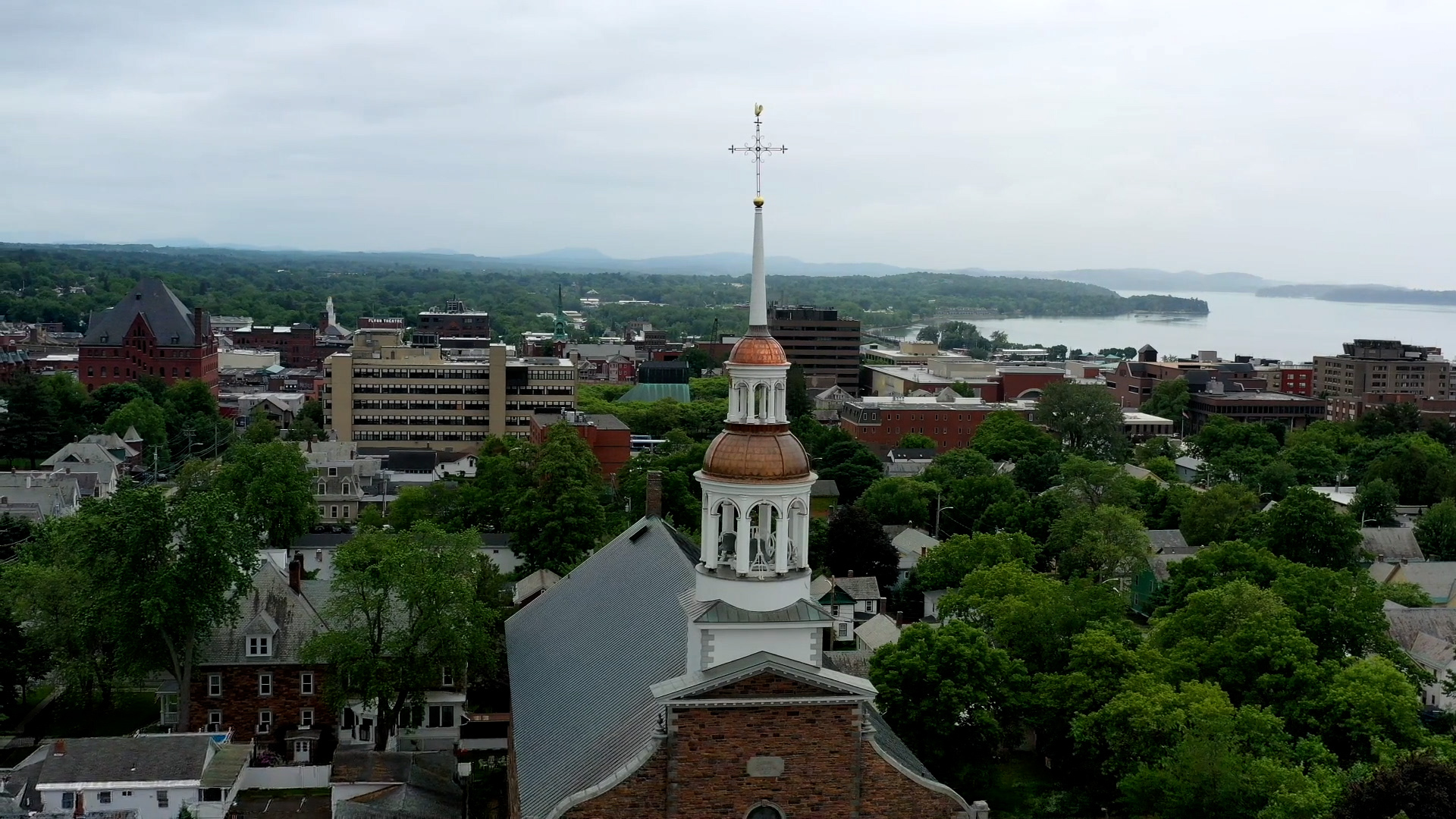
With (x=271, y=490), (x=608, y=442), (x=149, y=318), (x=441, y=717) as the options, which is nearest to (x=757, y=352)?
(x=441, y=717)

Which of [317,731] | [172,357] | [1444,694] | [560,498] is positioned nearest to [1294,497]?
[1444,694]

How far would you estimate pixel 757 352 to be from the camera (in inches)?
986

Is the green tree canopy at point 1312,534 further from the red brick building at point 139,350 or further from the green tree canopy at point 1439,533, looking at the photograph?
the red brick building at point 139,350

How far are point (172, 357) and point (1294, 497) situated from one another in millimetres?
111364

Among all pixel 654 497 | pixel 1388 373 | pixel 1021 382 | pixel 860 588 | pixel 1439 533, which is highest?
pixel 654 497

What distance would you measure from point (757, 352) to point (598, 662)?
8.89 meters

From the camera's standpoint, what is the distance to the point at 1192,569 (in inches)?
2159

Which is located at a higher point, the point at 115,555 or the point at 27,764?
the point at 115,555

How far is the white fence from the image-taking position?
38406 millimetres

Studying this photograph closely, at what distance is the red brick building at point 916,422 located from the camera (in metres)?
119

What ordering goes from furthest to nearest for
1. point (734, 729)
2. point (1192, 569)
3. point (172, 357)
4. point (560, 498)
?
1. point (172, 357)
2. point (560, 498)
3. point (1192, 569)
4. point (734, 729)

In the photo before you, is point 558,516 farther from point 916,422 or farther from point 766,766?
point 916,422

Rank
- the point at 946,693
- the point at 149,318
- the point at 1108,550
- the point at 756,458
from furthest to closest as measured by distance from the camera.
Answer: the point at 149,318 < the point at 1108,550 < the point at 946,693 < the point at 756,458

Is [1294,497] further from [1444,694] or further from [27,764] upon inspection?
[27,764]
